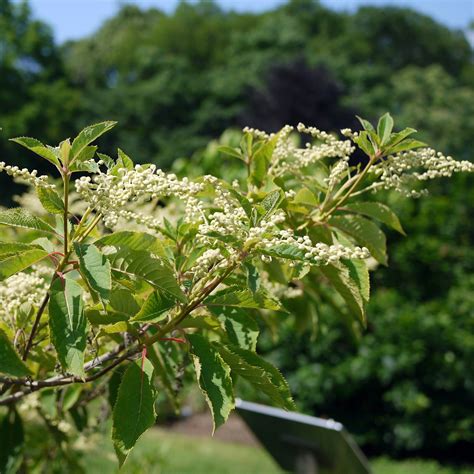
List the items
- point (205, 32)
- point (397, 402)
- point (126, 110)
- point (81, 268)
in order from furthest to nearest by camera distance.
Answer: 1. point (205, 32)
2. point (126, 110)
3. point (397, 402)
4. point (81, 268)

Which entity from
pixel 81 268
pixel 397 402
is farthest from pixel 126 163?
pixel 397 402

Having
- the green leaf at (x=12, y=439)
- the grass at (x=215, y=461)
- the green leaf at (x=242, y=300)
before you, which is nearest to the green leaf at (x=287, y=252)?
the green leaf at (x=242, y=300)

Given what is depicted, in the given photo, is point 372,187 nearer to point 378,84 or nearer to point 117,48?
point 378,84

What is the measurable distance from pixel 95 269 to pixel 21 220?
20cm

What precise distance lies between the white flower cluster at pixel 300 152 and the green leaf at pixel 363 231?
0.16 metres

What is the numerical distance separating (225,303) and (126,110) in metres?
37.7

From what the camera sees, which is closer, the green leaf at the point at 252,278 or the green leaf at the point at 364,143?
the green leaf at the point at 252,278

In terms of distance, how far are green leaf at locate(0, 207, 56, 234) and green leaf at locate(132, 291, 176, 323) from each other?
23 centimetres

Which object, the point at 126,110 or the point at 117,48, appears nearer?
the point at 126,110

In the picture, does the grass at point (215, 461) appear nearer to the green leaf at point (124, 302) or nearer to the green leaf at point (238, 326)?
the green leaf at point (238, 326)

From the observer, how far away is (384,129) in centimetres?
162

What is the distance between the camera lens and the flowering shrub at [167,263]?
1.28 metres

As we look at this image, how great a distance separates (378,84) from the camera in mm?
38875

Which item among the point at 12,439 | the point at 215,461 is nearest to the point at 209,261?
the point at 12,439
